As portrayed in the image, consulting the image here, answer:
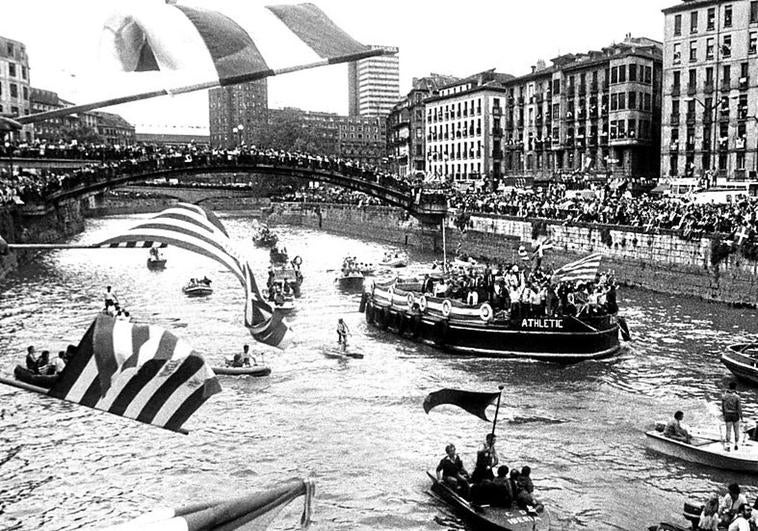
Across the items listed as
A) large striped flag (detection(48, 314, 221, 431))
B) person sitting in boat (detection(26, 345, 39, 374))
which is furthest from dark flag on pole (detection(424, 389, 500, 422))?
person sitting in boat (detection(26, 345, 39, 374))

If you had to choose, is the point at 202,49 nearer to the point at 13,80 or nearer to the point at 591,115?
the point at 591,115

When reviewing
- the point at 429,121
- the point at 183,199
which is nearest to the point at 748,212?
the point at 429,121

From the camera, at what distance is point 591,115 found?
90.7 meters

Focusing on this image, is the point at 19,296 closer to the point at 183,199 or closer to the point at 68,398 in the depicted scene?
the point at 68,398

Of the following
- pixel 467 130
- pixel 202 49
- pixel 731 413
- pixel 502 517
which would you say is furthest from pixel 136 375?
pixel 467 130

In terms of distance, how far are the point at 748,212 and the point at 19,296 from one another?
41036 millimetres

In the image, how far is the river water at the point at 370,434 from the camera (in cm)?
1927

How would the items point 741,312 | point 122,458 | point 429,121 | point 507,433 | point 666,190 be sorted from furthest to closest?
point 429,121
point 666,190
point 741,312
point 507,433
point 122,458

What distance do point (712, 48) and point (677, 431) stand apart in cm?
6280

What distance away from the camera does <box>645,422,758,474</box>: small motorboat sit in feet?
65.4

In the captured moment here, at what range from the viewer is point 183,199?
5389 inches

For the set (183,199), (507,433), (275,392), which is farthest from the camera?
(183,199)

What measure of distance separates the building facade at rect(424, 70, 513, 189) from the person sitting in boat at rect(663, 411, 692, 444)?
258 ft

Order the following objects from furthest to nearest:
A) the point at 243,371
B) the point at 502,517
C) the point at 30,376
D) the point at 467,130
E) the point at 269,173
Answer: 1. the point at 467,130
2. the point at 269,173
3. the point at 243,371
4. the point at 30,376
5. the point at 502,517
